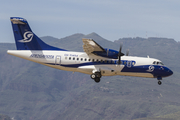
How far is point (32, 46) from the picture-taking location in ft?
182

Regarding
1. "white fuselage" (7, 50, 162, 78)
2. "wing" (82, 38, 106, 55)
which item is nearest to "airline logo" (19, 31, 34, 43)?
"white fuselage" (7, 50, 162, 78)

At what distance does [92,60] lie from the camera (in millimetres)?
52188

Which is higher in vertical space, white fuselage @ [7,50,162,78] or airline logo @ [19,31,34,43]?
airline logo @ [19,31,34,43]

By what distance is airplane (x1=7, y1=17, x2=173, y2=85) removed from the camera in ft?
170

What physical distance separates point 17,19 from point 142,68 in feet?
82.5

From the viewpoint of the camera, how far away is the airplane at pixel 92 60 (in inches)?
2037

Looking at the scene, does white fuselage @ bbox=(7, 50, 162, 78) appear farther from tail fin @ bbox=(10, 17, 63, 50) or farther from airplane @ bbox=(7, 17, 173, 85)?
tail fin @ bbox=(10, 17, 63, 50)

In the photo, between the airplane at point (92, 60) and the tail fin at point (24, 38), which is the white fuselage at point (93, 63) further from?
the tail fin at point (24, 38)

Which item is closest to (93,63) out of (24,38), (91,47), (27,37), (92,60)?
(92,60)

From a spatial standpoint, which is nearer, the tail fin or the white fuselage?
the white fuselage

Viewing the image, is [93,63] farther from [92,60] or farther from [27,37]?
[27,37]

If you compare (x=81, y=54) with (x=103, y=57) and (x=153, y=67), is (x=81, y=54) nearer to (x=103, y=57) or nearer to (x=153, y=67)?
(x=103, y=57)

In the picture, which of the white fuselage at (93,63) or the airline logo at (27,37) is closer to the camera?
the white fuselage at (93,63)

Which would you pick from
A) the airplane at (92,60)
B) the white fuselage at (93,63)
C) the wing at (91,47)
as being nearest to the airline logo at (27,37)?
the airplane at (92,60)
